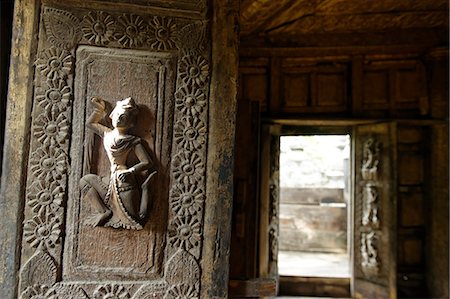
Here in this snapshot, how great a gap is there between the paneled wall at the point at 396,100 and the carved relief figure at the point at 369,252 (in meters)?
0.29

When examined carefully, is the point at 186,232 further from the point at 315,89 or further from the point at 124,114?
the point at 315,89

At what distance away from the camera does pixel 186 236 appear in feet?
5.49

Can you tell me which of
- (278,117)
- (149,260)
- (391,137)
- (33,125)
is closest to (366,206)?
(391,137)

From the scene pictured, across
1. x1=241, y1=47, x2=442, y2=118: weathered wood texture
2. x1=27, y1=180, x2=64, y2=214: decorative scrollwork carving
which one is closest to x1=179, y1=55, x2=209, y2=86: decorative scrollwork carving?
x1=27, y1=180, x2=64, y2=214: decorative scrollwork carving

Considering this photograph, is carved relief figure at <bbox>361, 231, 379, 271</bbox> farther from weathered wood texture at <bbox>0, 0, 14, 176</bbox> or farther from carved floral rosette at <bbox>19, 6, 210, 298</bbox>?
weathered wood texture at <bbox>0, 0, 14, 176</bbox>

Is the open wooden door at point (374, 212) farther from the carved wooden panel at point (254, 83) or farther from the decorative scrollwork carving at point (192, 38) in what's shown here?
the decorative scrollwork carving at point (192, 38)

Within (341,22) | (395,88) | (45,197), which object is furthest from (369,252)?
(45,197)

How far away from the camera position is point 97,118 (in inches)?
64.5

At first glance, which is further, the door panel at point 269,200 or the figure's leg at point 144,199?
the door panel at point 269,200

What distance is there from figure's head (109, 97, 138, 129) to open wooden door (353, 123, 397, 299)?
2.55 metres

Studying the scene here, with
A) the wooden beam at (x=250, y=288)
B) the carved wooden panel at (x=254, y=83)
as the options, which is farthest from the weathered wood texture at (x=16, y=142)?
the carved wooden panel at (x=254, y=83)

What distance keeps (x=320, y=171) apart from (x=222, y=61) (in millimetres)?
7288

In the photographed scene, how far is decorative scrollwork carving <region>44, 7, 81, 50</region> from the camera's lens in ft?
5.39

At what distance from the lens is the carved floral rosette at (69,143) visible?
1.59 metres
